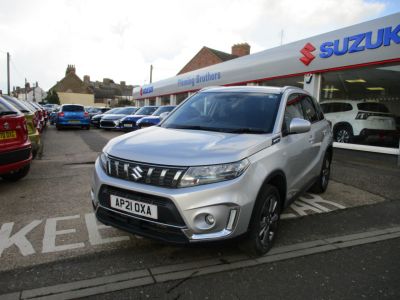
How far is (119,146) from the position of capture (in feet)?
11.1

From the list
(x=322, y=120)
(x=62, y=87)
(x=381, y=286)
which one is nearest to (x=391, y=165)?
(x=322, y=120)

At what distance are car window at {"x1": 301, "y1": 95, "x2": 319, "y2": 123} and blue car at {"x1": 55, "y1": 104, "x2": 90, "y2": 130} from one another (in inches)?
662

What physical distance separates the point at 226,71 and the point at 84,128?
9549 mm

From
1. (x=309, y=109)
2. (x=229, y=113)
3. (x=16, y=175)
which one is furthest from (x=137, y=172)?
(x=16, y=175)

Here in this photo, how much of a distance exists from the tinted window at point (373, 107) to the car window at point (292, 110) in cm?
772

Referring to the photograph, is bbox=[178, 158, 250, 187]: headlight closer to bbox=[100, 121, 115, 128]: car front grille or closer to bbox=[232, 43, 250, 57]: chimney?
bbox=[100, 121, 115, 128]: car front grille

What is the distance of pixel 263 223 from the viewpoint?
3365mm

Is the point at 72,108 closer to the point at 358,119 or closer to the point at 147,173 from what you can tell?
the point at 358,119

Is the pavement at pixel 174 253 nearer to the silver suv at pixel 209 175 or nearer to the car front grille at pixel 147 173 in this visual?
the silver suv at pixel 209 175

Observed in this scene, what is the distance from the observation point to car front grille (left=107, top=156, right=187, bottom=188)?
2.85m

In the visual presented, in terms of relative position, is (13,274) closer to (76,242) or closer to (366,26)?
(76,242)

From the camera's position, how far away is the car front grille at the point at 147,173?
9.36 ft

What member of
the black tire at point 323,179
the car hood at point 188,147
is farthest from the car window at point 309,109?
the car hood at point 188,147

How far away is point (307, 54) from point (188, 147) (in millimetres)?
10716
